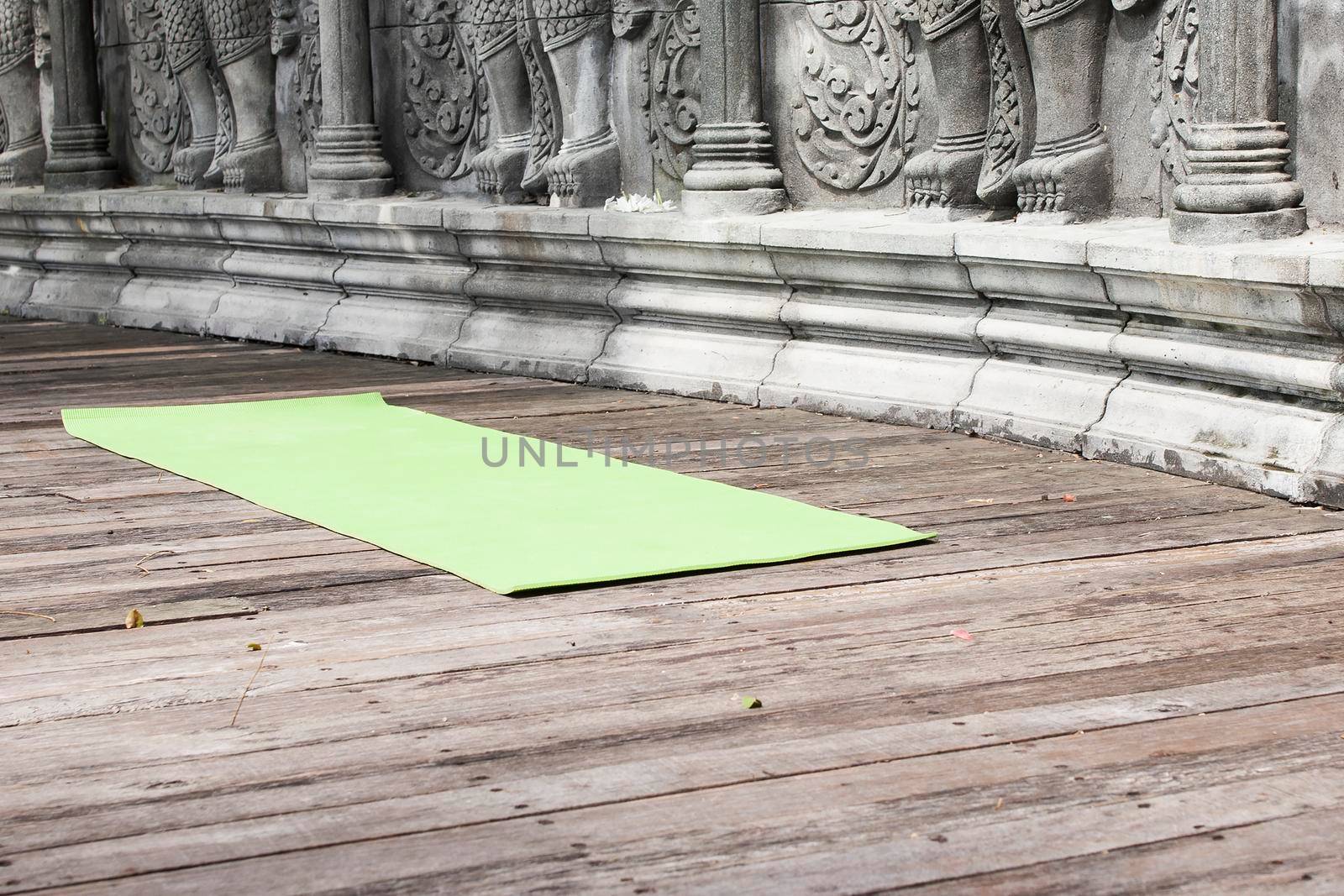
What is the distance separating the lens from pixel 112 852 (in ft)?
7.22

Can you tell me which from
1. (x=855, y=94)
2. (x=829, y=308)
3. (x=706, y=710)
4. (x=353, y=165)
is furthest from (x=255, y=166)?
(x=706, y=710)

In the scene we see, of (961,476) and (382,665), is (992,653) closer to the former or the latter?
A: (382,665)

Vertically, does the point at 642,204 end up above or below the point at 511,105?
below

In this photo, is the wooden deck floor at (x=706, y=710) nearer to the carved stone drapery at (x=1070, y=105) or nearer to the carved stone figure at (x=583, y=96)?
the carved stone drapery at (x=1070, y=105)

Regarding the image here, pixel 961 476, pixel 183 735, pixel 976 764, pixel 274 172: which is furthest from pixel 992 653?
pixel 274 172

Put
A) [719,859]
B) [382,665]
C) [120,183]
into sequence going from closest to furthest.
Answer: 1. [719,859]
2. [382,665]
3. [120,183]

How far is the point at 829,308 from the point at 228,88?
11.6 ft

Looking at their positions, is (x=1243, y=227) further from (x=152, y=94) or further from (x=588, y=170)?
(x=152, y=94)

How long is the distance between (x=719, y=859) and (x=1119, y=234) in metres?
2.87

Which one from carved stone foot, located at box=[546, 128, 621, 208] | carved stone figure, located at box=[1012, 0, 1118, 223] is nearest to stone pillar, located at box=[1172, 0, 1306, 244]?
carved stone figure, located at box=[1012, 0, 1118, 223]

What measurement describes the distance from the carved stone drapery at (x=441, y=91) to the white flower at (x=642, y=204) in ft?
3.04

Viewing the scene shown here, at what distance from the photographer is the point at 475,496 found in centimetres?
427

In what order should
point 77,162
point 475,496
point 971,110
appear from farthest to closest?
1. point 77,162
2. point 971,110
3. point 475,496

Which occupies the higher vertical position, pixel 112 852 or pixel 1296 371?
pixel 1296 371
